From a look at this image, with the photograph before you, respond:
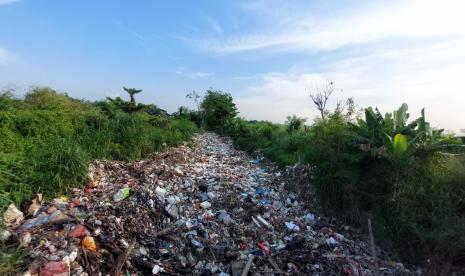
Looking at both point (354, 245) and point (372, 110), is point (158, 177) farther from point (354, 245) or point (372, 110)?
point (372, 110)

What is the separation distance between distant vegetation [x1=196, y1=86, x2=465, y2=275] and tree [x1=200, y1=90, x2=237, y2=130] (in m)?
16.3

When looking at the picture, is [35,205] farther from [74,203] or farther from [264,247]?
[264,247]

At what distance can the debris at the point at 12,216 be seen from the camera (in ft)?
10.7

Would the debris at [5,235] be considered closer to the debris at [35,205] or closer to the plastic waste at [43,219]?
the plastic waste at [43,219]

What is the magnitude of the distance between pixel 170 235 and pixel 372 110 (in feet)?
11.9

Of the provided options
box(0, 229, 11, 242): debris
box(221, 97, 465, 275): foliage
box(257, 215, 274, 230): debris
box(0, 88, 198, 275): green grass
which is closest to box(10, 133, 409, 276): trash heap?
box(257, 215, 274, 230): debris

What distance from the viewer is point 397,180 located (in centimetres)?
379

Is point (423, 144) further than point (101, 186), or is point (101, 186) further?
point (101, 186)

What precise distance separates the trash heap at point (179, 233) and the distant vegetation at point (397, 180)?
341 millimetres

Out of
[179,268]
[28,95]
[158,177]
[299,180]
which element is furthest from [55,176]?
[28,95]

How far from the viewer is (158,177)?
17.3 ft

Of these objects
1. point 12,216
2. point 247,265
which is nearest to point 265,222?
point 247,265

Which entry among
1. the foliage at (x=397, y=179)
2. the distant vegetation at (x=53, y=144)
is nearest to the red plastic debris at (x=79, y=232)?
the distant vegetation at (x=53, y=144)

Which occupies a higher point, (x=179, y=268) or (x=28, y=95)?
(x=28, y=95)
